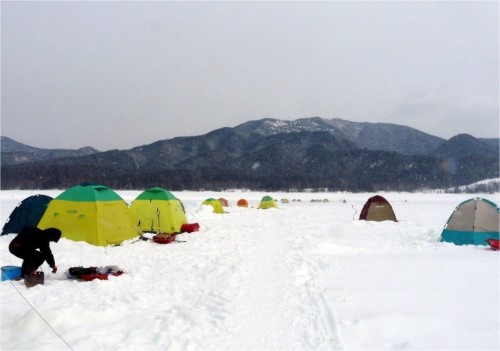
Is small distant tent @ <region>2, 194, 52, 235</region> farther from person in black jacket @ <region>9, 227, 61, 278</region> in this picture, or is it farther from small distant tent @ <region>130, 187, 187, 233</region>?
person in black jacket @ <region>9, 227, 61, 278</region>

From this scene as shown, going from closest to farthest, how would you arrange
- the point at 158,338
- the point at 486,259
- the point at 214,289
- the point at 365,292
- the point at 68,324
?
the point at 158,338 → the point at 68,324 → the point at 365,292 → the point at 214,289 → the point at 486,259

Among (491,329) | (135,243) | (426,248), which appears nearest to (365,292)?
(491,329)

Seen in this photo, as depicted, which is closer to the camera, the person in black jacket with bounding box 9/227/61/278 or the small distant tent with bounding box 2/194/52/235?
the person in black jacket with bounding box 9/227/61/278

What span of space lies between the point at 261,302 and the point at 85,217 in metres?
8.64

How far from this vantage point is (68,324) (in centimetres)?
590

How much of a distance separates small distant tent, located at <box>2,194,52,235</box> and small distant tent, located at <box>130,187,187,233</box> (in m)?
3.72

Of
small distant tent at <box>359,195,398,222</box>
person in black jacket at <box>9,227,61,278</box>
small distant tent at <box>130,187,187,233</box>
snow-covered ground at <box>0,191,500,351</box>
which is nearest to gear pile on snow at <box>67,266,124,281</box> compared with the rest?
snow-covered ground at <box>0,191,500,351</box>

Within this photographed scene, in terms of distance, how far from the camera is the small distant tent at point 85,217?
1311 centimetres

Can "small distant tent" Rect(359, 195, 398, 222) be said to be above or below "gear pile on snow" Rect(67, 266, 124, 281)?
above

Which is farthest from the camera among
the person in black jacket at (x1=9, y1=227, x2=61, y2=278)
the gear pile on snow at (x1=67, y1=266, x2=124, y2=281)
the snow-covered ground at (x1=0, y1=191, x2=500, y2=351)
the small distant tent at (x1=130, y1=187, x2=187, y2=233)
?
the small distant tent at (x1=130, y1=187, x2=187, y2=233)

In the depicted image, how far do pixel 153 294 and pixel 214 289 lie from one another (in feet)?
4.27

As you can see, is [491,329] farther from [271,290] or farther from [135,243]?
[135,243]

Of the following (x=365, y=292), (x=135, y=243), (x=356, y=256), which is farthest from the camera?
(x=135, y=243)

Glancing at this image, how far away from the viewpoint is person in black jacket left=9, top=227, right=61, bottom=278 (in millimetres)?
8320
